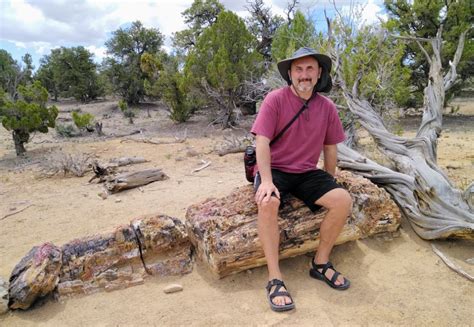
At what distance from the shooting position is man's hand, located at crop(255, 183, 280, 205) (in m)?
2.73

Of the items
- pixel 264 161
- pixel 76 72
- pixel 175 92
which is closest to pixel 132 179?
pixel 264 161

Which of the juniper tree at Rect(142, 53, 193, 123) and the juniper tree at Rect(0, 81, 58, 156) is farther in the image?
the juniper tree at Rect(142, 53, 193, 123)

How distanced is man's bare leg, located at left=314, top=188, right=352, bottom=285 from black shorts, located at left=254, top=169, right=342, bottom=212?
0.07 m

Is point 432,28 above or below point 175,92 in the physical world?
above

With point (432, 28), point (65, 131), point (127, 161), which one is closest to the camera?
point (127, 161)

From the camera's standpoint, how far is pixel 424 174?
402 cm

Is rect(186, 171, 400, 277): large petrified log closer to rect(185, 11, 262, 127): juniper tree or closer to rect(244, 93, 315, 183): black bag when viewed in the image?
rect(244, 93, 315, 183): black bag

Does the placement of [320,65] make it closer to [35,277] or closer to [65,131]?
[35,277]

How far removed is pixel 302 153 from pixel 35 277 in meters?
2.36

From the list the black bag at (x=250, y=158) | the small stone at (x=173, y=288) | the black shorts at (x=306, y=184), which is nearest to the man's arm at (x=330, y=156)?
the black shorts at (x=306, y=184)

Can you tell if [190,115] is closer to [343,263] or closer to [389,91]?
[389,91]

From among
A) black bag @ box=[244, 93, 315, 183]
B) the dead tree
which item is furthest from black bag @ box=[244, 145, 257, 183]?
the dead tree

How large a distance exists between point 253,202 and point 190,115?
12681 mm

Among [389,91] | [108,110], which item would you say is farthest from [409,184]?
[108,110]
